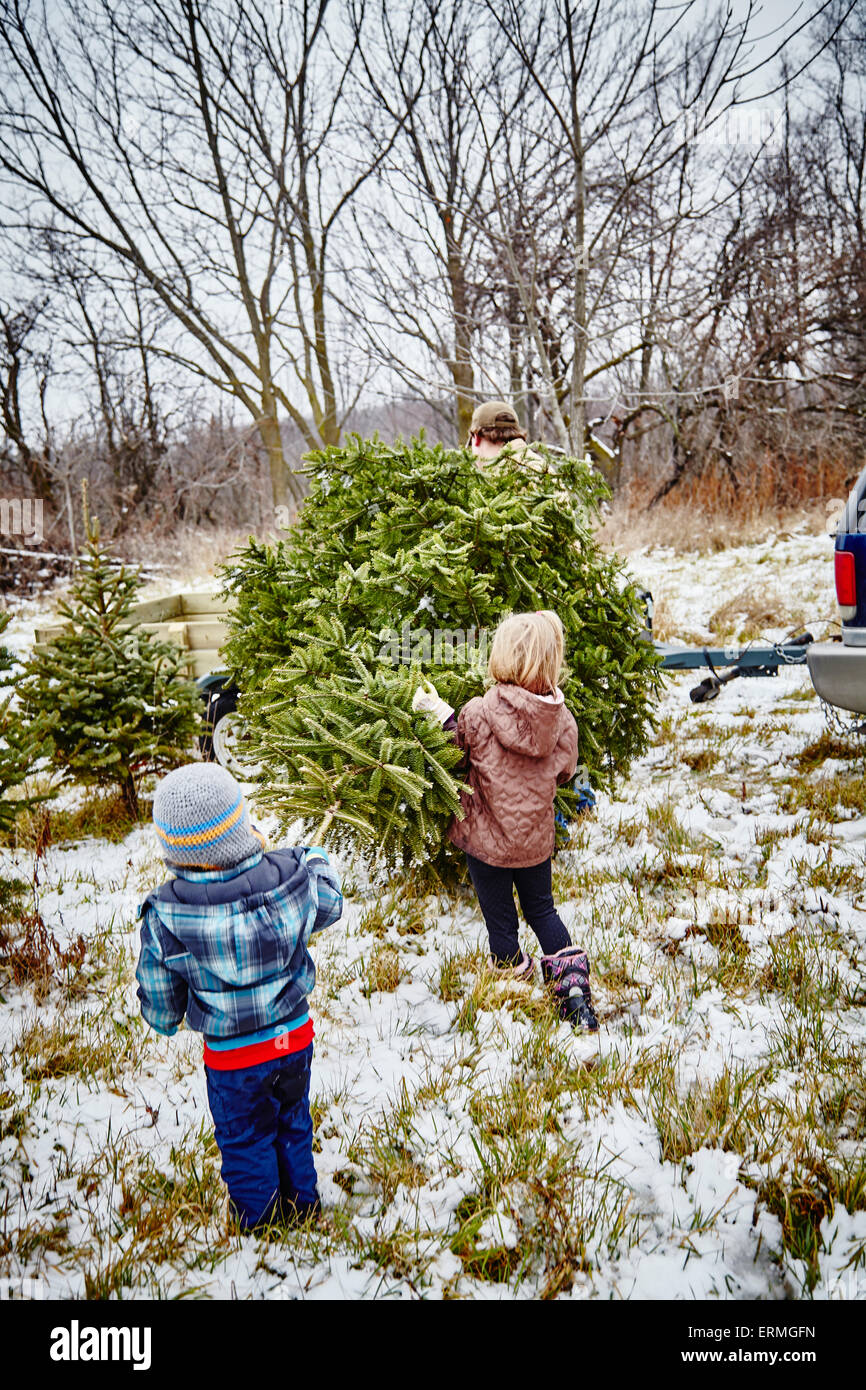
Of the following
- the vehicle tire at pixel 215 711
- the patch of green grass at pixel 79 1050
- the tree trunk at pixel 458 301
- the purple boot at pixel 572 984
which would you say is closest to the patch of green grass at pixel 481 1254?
the purple boot at pixel 572 984

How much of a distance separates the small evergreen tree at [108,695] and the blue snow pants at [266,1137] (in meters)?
3.05

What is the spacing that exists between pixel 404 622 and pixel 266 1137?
84.7 inches

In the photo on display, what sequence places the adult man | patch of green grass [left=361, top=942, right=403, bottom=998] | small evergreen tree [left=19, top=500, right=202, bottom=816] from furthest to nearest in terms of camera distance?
small evergreen tree [left=19, top=500, right=202, bottom=816] < the adult man < patch of green grass [left=361, top=942, right=403, bottom=998]

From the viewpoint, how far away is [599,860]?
416cm

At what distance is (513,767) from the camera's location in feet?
9.41

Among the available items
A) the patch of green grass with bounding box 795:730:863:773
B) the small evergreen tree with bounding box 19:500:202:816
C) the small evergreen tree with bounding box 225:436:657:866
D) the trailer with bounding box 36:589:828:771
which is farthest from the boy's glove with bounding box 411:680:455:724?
the patch of green grass with bounding box 795:730:863:773

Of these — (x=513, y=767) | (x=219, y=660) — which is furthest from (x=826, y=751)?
(x=219, y=660)

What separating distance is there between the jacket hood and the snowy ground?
3.29ft

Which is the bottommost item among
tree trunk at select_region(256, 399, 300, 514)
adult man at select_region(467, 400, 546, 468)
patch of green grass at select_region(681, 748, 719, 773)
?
patch of green grass at select_region(681, 748, 719, 773)

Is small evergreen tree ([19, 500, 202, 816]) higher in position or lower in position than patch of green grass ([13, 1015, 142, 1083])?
higher

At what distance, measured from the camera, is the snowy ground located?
6.50 ft

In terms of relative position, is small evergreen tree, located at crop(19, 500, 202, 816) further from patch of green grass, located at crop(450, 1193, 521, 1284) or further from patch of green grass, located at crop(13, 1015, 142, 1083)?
patch of green grass, located at crop(450, 1193, 521, 1284)

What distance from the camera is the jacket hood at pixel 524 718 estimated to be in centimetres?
277

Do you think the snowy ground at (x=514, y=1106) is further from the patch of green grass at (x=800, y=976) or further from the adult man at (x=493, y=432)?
the adult man at (x=493, y=432)
